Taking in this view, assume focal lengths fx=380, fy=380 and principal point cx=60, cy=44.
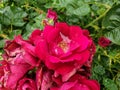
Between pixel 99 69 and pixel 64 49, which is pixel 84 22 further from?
pixel 64 49

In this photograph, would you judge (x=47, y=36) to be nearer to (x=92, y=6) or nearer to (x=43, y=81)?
(x=43, y=81)

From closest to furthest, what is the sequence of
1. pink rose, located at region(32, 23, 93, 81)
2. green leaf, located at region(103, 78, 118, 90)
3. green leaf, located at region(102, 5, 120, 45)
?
pink rose, located at region(32, 23, 93, 81) → green leaf, located at region(102, 5, 120, 45) → green leaf, located at region(103, 78, 118, 90)

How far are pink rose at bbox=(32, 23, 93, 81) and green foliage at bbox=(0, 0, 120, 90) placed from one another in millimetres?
206

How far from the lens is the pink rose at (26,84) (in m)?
1.01

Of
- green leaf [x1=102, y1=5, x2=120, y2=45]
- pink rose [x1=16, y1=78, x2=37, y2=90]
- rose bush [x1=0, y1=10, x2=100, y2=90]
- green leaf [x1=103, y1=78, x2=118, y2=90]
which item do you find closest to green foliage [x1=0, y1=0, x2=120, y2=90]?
green leaf [x1=103, y1=78, x2=118, y2=90]

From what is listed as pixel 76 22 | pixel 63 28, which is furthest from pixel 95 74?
pixel 63 28

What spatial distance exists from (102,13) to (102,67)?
19 cm

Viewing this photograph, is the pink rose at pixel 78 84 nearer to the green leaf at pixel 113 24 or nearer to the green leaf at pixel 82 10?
the green leaf at pixel 113 24

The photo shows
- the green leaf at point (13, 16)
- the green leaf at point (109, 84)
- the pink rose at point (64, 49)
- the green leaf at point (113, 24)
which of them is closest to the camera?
the pink rose at point (64, 49)

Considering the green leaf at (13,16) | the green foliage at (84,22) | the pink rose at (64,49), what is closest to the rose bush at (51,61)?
the pink rose at (64,49)

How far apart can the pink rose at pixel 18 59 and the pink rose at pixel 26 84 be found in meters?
0.01

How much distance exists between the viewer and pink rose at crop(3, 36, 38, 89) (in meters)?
0.99

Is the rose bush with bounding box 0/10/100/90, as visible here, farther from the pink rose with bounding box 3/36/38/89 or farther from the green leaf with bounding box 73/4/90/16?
the green leaf with bounding box 73/4/90/16

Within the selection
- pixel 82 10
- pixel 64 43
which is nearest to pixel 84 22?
pixel 82 10
